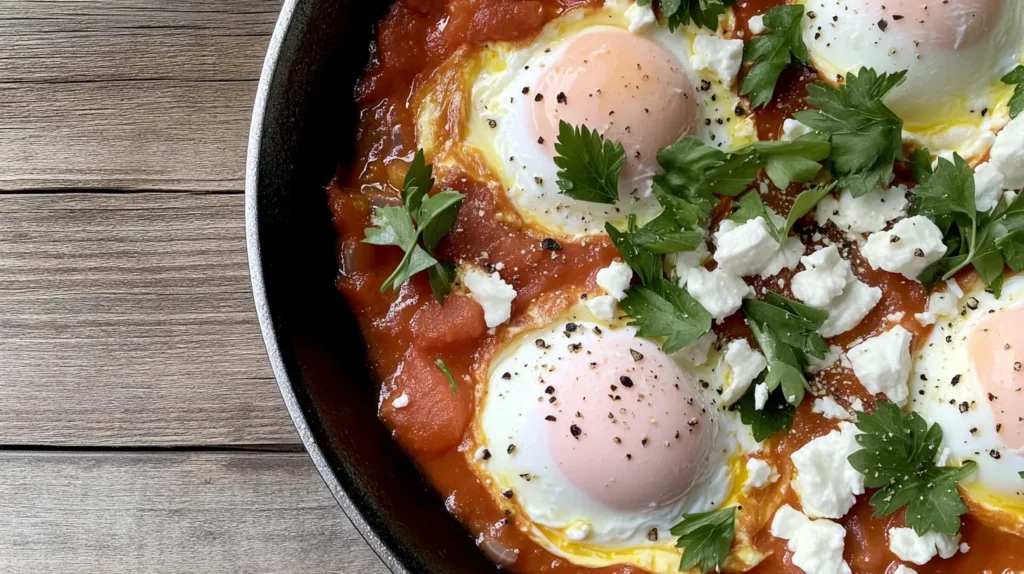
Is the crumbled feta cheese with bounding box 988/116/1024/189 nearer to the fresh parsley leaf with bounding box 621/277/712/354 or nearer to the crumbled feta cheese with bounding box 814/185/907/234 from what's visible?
the crumbled feta cheese with bounding box 814/185/907/234

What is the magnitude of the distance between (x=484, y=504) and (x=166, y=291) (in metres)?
1.31

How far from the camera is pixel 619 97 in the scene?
202 cm

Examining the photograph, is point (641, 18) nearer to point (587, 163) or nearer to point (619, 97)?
point (619, 97)

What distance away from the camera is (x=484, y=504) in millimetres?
2178

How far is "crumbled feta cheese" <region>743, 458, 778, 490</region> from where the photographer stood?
208 centimetres

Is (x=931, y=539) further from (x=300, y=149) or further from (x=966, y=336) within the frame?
(x=300, y=149)

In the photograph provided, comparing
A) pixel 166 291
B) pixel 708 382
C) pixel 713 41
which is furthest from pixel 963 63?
pixel 166 291

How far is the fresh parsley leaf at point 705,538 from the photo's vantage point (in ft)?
6.56

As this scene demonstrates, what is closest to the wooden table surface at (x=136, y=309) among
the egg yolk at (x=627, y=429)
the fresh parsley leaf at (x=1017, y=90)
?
the egg yolk at (x=627, y=429)

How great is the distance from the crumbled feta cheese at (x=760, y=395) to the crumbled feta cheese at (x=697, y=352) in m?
0.17

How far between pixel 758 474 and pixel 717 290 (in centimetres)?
53

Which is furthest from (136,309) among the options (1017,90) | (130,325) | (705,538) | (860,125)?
(1017,90)

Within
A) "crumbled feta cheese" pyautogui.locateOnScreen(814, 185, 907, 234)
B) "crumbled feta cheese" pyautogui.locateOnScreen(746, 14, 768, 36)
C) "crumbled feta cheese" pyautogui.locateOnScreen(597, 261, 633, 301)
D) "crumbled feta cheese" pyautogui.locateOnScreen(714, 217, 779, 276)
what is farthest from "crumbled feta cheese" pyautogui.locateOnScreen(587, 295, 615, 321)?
"crumbled feta cheese" pyautogui.locateOnScreen(746, 14, 768, 36)

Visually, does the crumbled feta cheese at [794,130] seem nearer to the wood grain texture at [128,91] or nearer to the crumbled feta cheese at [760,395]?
the crumbled feta cheese at [760,395]
